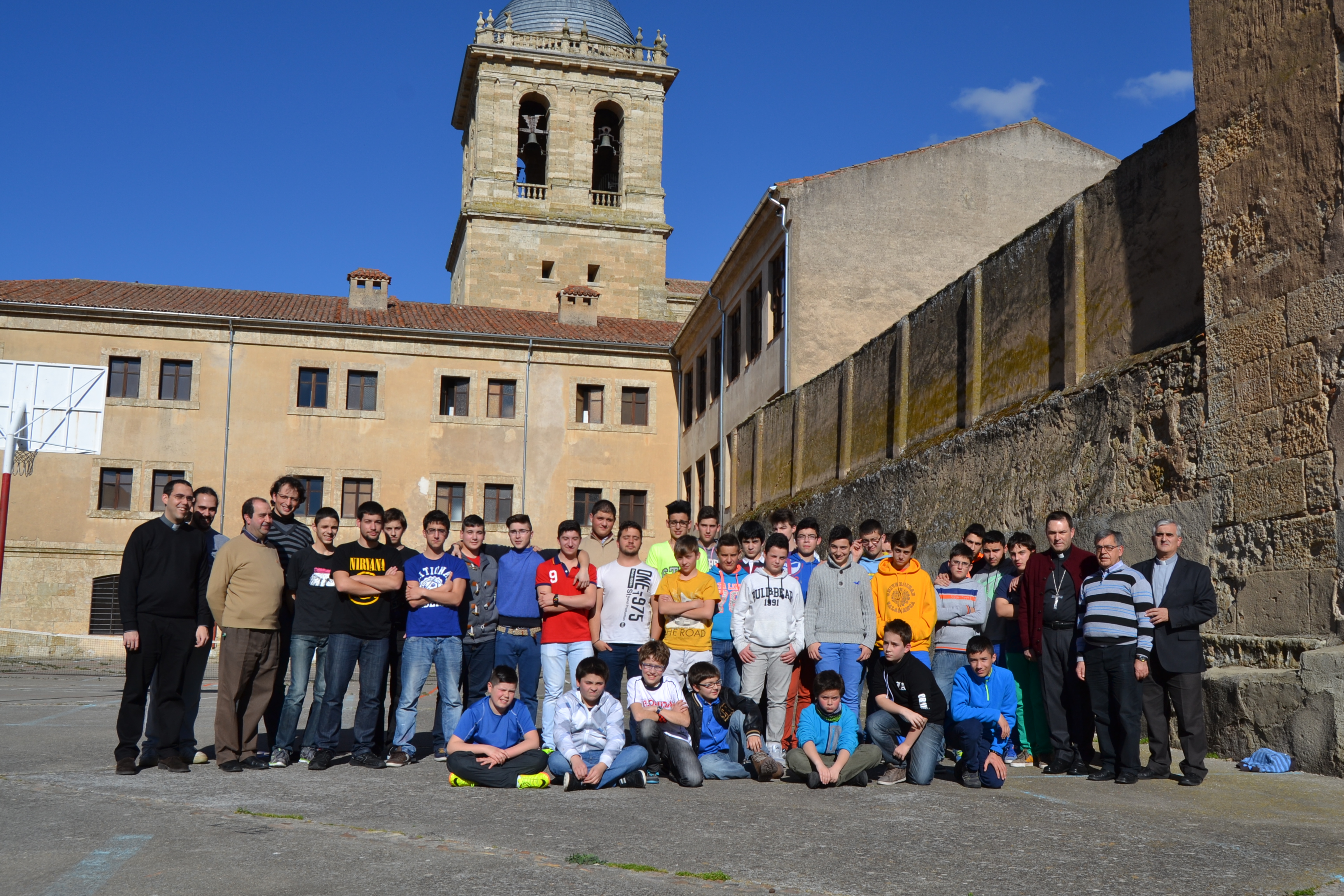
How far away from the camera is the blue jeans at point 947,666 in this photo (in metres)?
8.62

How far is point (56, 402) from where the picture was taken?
→ 86.6 feet

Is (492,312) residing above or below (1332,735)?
above

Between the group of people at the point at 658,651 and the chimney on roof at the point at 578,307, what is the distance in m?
29.6

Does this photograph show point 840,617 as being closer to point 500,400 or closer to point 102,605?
point 500,400

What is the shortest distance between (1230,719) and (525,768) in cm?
455

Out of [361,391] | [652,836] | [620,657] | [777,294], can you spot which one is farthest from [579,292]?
[652,836]

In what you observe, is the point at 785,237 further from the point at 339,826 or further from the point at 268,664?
the point at 339,826

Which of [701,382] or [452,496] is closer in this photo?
[701,382]

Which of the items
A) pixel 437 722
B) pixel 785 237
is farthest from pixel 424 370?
pixel 437 722

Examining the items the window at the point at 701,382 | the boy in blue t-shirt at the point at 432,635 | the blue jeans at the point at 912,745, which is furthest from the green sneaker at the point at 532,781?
the window at the point at 701,382

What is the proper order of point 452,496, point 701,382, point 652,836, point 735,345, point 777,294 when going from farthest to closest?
point 452,496, point 701,382, point 735,345, point 777,294, point 652,836

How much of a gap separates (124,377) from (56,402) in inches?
295

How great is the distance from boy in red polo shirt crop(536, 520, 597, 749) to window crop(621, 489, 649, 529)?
27.2 metres

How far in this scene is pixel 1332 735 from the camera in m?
7.10
